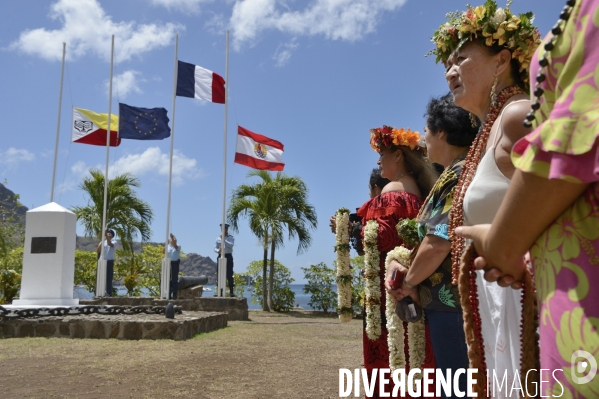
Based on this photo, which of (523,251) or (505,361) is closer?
(523,251)

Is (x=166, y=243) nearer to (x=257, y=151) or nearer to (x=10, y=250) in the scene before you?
(x=257, y=151)

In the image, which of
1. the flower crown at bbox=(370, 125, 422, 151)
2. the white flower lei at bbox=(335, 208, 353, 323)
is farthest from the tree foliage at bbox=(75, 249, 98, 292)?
the flower crown at bbox=(370, 125, 422, 151)

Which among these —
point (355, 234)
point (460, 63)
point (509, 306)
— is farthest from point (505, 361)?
point (355, 234)

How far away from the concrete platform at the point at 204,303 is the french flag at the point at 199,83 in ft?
18.6

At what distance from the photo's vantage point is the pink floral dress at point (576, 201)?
90cm

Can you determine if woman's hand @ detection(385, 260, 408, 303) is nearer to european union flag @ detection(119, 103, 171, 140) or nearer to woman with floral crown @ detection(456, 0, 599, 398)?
woman with floral crown @ detection(456, 0, 599, 398)

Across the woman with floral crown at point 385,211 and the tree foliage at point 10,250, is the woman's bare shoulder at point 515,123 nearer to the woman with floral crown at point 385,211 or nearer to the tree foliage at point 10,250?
the woman with floral crown at point 385,211

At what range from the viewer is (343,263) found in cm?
428

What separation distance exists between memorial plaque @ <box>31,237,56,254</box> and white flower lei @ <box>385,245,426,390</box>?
1034cm

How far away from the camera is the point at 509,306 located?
1491mm

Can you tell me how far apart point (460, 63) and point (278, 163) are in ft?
44.0

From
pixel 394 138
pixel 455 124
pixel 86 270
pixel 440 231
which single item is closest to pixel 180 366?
pixel 394 138

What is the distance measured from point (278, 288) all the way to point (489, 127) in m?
15.3

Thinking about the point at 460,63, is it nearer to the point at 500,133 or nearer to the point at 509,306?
the point at 500,133
